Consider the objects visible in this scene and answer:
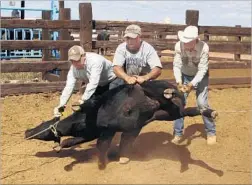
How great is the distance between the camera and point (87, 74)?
17.6 feet

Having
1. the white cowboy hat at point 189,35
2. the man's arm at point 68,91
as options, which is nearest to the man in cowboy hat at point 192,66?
the white cowboy hat at point 189,35

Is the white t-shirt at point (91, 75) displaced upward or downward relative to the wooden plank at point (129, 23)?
downward

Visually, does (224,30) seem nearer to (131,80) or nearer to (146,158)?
(146,158)

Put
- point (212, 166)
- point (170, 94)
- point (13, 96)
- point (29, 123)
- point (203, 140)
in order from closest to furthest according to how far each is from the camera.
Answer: point (170, 94)
point (212, 166)
point (203, 140)
point (29, 123)
point (13, 96)

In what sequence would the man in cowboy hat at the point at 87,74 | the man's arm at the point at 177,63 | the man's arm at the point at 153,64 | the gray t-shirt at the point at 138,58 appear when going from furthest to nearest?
1. the man's arm at the point at 177,63
2. the gray t-shirt at the point at 138,58
3. the man's arm at the point at 153,64
4. the man in cowboy hat at the point at 87,74

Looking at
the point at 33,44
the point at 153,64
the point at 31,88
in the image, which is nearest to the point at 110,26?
the point at 33,44

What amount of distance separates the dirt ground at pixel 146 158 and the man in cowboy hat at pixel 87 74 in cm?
72

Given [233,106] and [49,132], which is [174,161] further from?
[233,106]

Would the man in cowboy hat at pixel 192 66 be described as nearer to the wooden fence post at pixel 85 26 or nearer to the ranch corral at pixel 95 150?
the ranch corral at pixel 95 150

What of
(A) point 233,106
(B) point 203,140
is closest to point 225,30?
(A) point 233,106

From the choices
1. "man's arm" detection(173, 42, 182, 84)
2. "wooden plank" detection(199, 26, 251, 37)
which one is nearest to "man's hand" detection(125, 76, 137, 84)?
"man's arm" detection(173, 42, 182, 84)

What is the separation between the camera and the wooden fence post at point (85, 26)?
9.17 m

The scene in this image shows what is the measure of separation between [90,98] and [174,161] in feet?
4.37

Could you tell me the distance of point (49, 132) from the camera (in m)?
5.36
